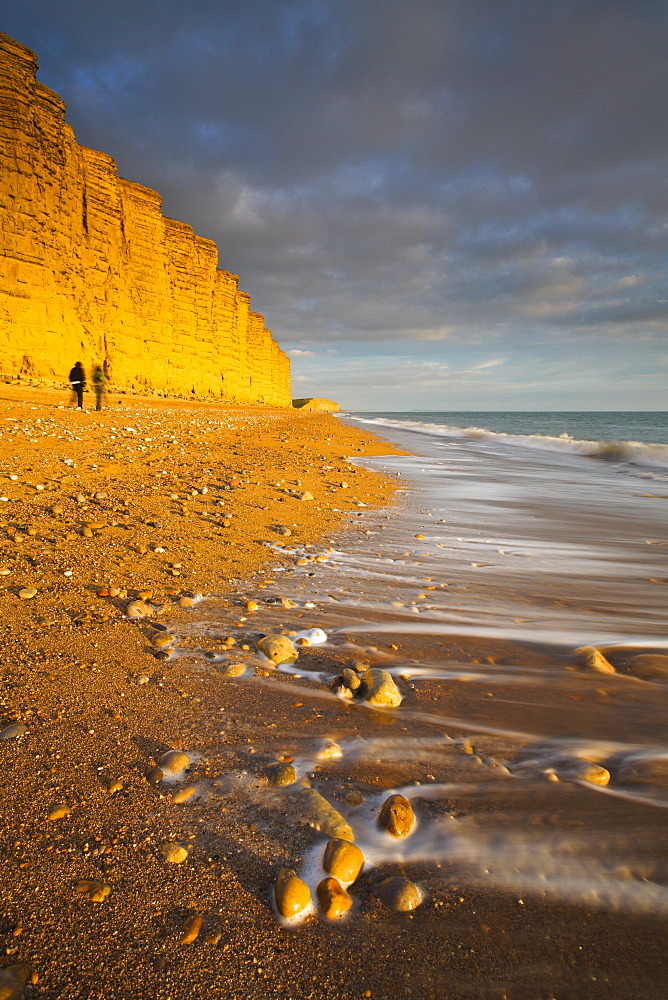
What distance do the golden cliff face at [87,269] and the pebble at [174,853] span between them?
20590mm

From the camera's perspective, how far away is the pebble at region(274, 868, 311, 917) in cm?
101

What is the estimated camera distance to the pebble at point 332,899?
1021 millimetres

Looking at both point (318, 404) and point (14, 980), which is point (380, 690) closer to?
point (14, 980)

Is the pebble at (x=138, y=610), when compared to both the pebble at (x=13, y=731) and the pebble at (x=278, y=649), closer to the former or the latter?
the pebble at (x=278, y=649)

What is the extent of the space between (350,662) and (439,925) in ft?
3.90

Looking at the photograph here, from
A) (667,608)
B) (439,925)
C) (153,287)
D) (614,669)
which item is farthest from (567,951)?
(153,287)

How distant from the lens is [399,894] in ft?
3.51

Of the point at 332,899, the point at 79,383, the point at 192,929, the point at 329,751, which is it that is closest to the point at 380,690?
the point at 329,751

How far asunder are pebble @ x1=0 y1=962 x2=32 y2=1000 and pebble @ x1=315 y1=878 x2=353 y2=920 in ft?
1.87

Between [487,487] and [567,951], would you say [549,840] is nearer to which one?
[567,951]

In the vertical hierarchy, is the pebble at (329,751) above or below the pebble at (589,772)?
below

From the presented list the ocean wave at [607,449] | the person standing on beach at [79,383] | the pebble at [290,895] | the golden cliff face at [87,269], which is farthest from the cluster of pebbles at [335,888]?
the golden cliff face at [87,269]

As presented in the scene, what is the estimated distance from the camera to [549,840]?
1.25m

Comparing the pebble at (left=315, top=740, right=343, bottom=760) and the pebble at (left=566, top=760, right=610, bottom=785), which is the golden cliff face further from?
the pebble at (left=566, top=760, right=610, bottom=785)
